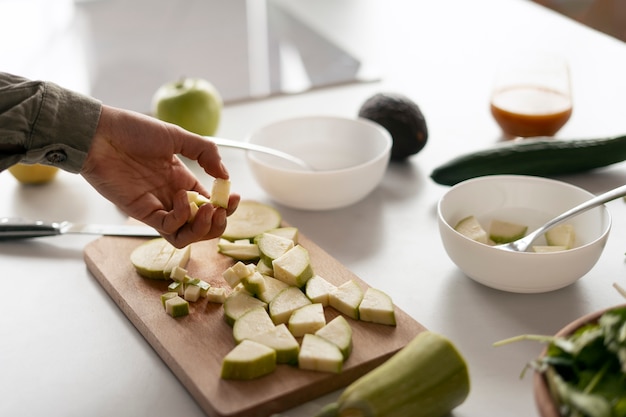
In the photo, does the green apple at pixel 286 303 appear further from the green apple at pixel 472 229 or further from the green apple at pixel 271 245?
the green apple at pixel 472 229

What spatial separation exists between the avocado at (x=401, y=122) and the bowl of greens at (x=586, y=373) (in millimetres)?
941

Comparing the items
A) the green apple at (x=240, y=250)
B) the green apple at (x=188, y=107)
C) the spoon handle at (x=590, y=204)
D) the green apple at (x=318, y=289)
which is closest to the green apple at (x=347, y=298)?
the green apple at (x=318, y=289)

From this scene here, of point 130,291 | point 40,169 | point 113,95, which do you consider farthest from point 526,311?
point 113,95

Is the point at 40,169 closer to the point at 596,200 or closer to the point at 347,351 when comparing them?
the point at 347,351

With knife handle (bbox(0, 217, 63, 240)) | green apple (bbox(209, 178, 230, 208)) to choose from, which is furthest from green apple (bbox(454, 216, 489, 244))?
knife handle (bbox(0, 217, 63, 240))

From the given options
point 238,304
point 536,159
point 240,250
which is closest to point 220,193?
point 240,250

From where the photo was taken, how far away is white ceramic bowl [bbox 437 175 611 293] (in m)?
1.41

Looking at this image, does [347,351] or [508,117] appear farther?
[508,117]

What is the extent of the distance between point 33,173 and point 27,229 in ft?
0.86

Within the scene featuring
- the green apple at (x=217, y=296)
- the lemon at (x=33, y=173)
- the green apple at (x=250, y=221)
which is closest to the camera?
the green apple at (x=217, y=296)

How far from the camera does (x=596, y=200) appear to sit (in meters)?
1.44

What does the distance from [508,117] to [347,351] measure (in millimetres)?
984

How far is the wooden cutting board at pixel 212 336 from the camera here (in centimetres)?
121

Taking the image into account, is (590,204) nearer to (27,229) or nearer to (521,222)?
(521,222)
